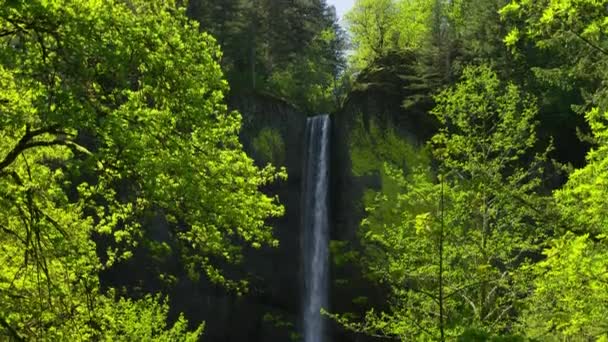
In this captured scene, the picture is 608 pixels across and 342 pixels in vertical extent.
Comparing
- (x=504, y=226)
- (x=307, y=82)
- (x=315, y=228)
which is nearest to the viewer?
(x=504, y=226)

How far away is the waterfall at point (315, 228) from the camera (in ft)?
101

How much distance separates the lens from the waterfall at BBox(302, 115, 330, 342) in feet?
101

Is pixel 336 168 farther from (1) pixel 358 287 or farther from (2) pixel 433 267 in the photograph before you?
(2) pixel 433 267

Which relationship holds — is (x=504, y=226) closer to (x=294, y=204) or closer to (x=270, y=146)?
(x=294, y=204)

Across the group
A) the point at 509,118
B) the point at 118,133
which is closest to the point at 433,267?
the point at 509,118

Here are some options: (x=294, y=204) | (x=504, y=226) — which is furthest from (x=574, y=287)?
(x=294, y=204)

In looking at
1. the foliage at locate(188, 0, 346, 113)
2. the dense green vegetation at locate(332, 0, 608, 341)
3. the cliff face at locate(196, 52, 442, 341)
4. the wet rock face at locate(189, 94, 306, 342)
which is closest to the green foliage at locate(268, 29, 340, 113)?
the foliage at locate(188, 0, 346, 113)

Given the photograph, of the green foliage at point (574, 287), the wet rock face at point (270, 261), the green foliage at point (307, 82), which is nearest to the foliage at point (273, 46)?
the green foliage at point (307, 82)

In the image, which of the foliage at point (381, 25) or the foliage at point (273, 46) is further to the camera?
the foliage at point (381, 25)

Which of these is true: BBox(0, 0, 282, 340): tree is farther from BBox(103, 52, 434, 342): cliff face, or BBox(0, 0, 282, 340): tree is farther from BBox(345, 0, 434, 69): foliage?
BBox(345, 0, 434, 69): foliage

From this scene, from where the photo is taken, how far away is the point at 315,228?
32.0 metres

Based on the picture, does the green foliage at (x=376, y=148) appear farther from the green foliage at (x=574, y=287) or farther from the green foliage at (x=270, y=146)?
the green foliage at (x=574, y=287)

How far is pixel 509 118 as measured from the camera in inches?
559

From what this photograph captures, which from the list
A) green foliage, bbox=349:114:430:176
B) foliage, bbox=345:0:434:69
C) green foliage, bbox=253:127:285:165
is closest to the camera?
green foliage, bbox=349:114:430:176
